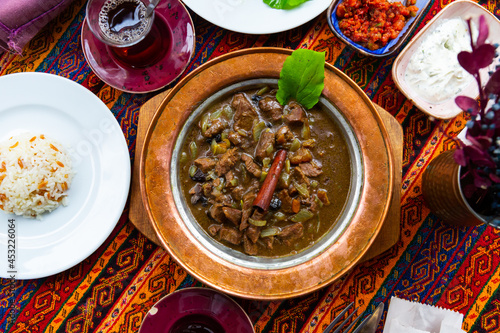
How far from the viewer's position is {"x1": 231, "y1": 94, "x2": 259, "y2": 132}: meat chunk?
2896 mm

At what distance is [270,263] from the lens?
2865mm

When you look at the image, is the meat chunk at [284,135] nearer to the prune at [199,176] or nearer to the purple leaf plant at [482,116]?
the prune at [199,176]

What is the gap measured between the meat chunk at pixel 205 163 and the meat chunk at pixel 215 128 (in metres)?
0.17

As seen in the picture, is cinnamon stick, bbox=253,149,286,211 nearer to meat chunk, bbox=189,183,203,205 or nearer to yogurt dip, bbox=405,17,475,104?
meat chunk, bbox=189,183,203,205

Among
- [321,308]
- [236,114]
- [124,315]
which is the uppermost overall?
[236,114]

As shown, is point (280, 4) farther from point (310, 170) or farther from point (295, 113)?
point (310, 170)

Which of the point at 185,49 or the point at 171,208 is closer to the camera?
the point at 171,208

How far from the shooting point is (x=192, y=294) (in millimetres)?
3035

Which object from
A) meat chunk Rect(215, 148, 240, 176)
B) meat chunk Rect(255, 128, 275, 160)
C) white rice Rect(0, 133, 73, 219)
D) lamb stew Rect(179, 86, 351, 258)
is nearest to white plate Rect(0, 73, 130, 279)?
white rice Rect(0, 133, 73, 219)

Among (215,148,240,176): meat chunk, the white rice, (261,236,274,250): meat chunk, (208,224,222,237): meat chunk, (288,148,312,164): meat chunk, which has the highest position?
(288,148,312,164): meat chunk

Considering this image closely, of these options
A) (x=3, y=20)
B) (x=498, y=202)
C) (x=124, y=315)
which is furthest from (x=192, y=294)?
(x=3, y=20)

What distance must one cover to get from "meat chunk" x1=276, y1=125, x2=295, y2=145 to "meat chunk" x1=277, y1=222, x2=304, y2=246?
593mm

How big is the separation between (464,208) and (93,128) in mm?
2725

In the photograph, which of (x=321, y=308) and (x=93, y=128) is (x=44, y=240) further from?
(x=321, y=308)
